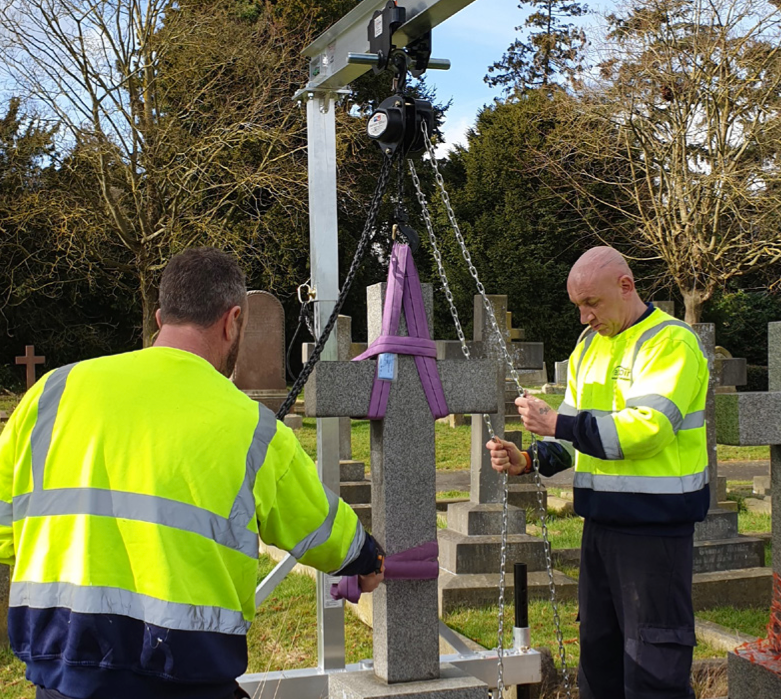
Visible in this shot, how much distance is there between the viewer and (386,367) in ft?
10.3

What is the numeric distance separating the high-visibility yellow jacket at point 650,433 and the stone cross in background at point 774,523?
0.23 metres

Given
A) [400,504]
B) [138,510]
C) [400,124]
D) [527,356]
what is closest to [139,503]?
[138,510]

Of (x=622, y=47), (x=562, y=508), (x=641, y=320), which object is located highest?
(x=622, y=47)

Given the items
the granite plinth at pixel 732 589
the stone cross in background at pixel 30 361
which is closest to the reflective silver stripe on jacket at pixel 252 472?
the granite plinth at pixel 732 589

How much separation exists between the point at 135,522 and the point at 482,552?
4696 mm

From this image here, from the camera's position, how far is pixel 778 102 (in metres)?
17.5

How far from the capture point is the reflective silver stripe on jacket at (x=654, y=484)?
3137 millimetres

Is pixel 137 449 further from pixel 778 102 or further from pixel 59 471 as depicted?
pixel 778 102

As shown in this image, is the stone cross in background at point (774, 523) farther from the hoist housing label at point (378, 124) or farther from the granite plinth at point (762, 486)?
the granite plinth at point (762, 486)

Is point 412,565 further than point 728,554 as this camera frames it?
No

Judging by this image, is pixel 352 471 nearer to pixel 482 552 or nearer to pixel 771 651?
pixel 482 552

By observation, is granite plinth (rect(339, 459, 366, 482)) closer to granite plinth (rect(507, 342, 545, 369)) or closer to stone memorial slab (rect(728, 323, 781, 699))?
granite plinth (rect(507, 342, 545, 369))

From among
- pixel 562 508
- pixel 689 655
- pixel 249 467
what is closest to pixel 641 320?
pixel 689 655

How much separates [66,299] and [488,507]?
19.1 meters
